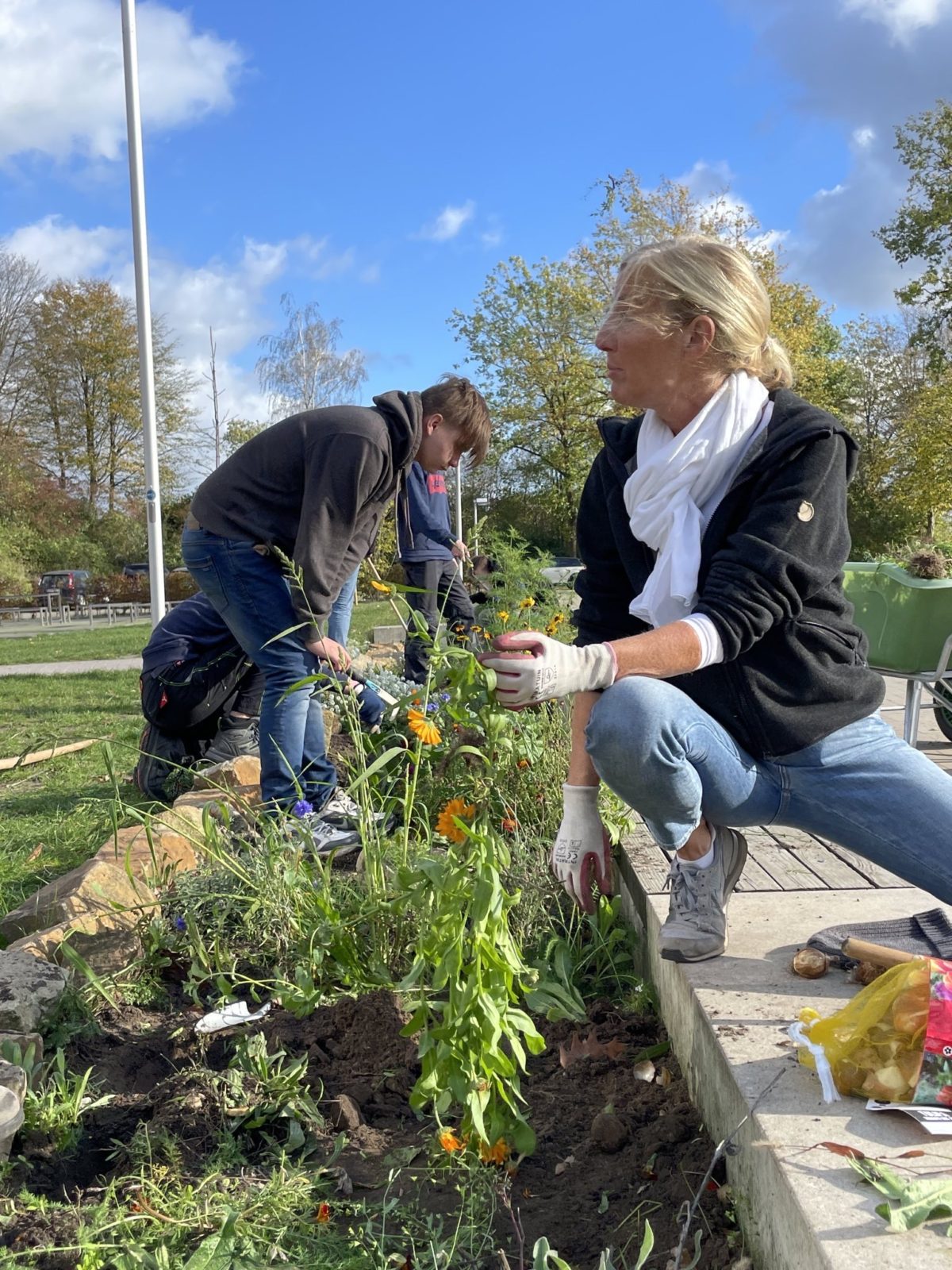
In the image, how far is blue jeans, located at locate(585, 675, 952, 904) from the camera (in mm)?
1903

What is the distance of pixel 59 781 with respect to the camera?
16.7ft

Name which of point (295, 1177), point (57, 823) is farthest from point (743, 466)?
point (57, 823)

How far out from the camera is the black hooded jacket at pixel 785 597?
6.37 feet

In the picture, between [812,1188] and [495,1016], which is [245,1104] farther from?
[812,1188]

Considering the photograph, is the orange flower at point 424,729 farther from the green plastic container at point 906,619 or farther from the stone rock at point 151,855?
the green plastic container at point 906,619

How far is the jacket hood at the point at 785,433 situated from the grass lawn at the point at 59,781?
1358 millimetres

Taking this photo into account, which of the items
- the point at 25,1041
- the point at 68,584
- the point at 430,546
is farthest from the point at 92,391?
the point at 25,1041

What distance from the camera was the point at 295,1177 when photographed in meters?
1.61

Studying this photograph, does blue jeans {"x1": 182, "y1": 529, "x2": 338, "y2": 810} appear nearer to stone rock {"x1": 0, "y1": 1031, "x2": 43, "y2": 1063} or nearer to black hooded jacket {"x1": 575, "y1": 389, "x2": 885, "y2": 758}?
stone rock {"x1": 0, "y1": 1031, "x2": 43, "y2": 1063}

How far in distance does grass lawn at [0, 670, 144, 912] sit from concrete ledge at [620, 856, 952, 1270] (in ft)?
4.65

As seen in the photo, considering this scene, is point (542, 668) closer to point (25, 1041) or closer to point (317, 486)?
point (25, 1041)

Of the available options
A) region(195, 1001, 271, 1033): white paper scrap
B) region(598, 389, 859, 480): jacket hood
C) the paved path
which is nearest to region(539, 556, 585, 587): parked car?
the paved path

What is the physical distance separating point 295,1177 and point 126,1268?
0.28m

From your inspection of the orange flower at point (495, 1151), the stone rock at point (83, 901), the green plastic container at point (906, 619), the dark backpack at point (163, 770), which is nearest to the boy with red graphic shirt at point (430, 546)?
the dark backpack at point (163, 770)
